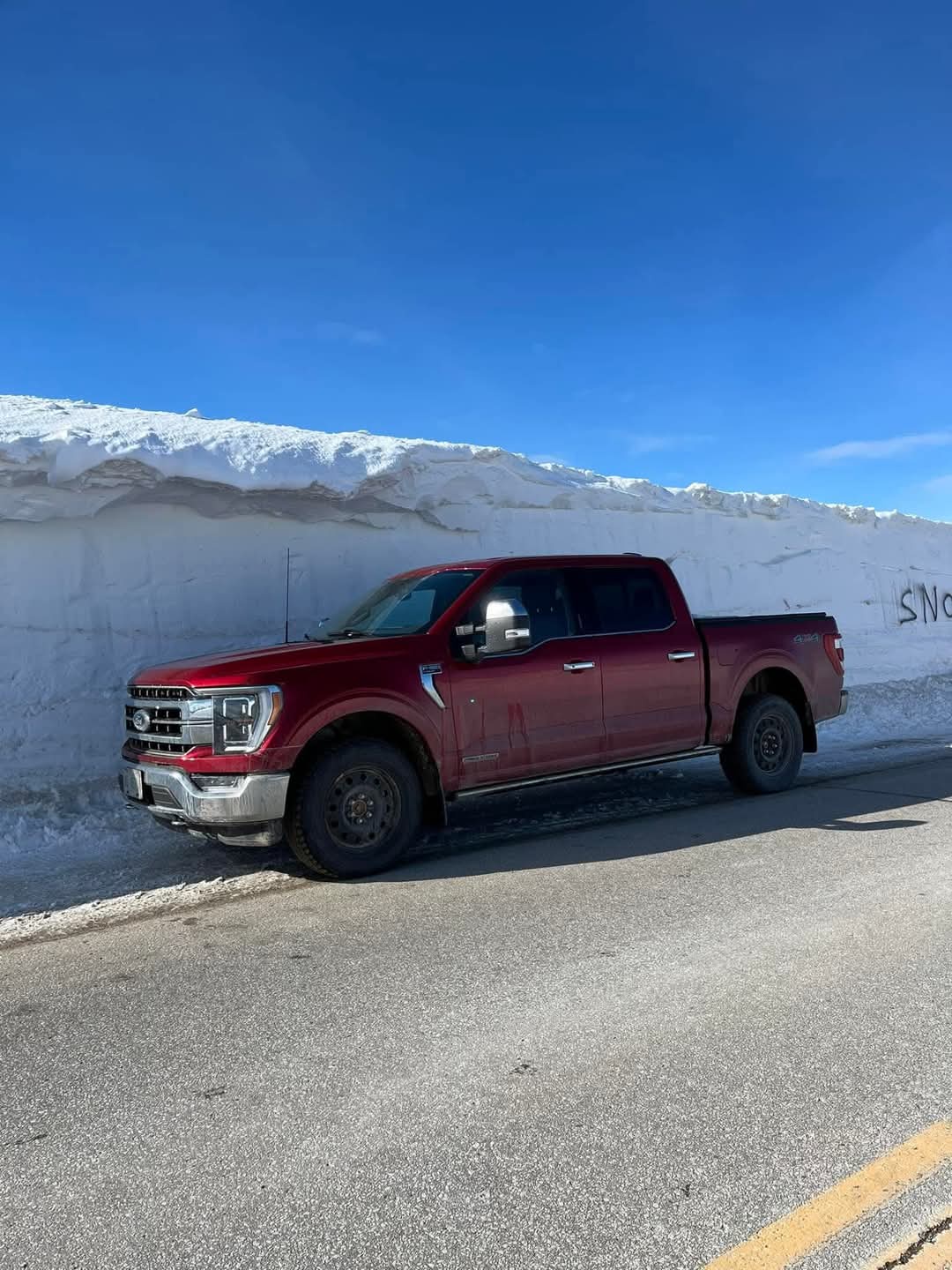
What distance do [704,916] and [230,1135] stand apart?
2.66 meters

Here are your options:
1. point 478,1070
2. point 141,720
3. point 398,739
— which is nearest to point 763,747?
point 398,739

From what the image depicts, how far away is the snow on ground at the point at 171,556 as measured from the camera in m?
7.11

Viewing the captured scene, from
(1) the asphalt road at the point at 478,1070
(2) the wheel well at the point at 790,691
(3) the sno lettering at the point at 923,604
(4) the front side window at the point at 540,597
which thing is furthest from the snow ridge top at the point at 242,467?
(3) the sno lettering at the point at 923,604

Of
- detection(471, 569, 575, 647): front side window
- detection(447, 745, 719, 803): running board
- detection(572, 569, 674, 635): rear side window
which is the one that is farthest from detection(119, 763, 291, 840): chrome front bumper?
detection(572, 569, 674, 635): rear side window

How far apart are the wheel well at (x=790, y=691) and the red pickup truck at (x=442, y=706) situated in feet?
0.57

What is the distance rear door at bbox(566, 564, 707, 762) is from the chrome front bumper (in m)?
2.44

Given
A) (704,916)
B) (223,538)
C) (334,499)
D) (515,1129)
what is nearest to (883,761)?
(704,916)

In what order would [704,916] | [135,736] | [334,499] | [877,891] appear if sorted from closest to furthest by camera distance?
[704,916], [877,891], [135,736], [334,499]

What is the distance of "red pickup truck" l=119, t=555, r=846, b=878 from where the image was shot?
18.3 ft

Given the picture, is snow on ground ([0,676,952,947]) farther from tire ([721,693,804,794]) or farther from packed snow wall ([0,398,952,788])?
packed snow wall ([0,398,952,788])

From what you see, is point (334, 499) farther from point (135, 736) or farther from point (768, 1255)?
point (768, 1255)

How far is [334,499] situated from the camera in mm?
10789

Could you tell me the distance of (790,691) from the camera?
8359mm

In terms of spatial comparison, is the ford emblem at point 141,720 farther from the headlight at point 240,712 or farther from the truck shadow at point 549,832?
the truck shadow at point 549,832
